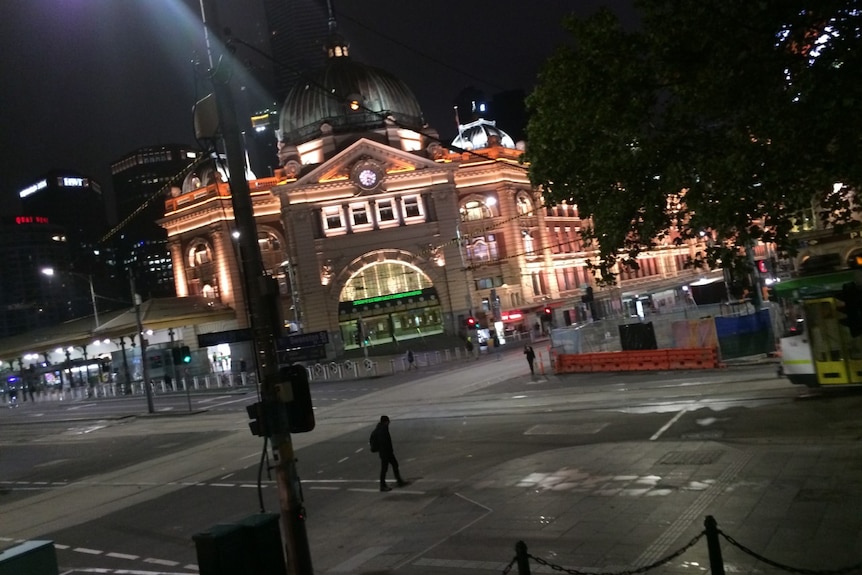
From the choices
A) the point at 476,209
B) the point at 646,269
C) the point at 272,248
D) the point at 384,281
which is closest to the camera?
the point at 384,281

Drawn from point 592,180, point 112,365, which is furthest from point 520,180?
point 592,180

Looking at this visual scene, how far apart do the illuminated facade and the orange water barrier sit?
96.8ft

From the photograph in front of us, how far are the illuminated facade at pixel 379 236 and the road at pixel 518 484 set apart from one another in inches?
1455

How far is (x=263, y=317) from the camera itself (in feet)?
28.7

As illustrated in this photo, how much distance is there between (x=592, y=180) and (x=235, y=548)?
8.93m

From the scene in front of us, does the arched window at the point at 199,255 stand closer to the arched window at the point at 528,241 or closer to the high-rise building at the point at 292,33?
the arched window at the point at 528,241

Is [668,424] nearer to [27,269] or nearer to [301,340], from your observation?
[301,340]

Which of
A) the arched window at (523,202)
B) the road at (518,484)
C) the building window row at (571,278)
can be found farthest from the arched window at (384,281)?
the road at (518,484)

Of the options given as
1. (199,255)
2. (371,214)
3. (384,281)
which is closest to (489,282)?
(384,281)

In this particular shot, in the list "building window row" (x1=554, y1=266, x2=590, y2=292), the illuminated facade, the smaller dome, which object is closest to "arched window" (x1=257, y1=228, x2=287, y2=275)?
the illuminated facade

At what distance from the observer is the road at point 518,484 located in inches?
370

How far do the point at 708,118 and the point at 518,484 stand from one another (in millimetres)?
7196

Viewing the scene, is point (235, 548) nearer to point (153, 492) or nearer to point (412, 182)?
point (153, 492)

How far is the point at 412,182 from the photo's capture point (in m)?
65.8
